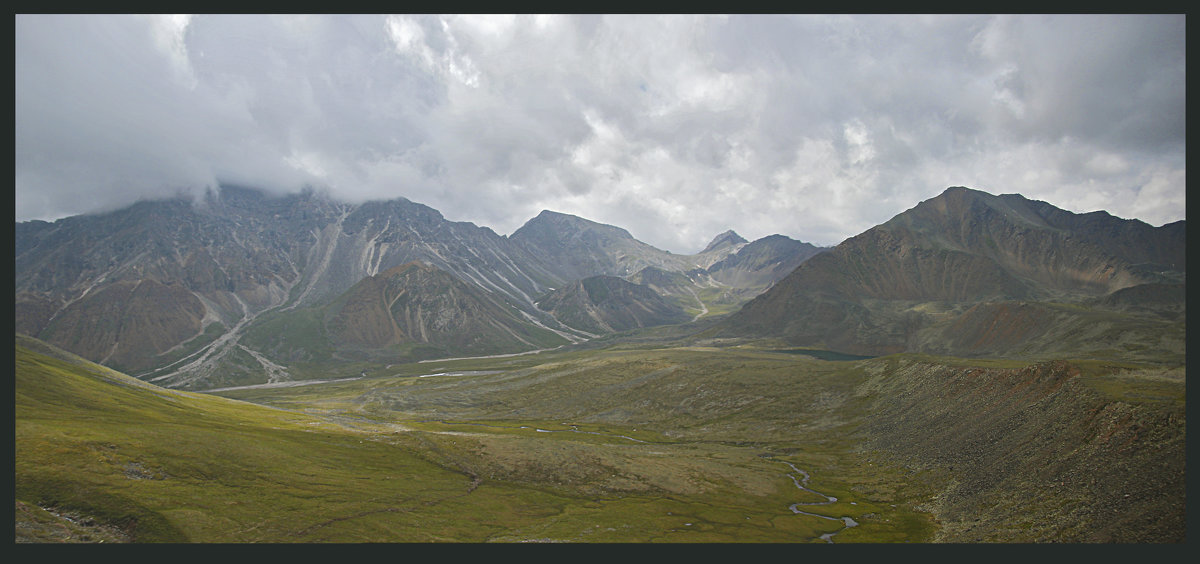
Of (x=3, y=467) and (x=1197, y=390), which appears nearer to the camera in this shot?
(x=3, y=467)

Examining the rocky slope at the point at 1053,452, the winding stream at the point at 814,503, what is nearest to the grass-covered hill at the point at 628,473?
the rocky slope at the point at 1053,452

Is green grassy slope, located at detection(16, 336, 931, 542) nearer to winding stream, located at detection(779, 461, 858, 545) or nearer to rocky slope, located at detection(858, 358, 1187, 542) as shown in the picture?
winding stream, located at detection(779, 461, 858, 545)

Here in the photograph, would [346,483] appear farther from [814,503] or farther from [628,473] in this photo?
[814,503]

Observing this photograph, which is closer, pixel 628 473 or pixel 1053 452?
pixel 1053 452

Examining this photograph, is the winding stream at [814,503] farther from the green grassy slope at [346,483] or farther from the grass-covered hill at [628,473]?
the green grassy slope at [346,483]

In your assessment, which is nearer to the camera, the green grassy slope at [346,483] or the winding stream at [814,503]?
the green grassy slope at [346,483]

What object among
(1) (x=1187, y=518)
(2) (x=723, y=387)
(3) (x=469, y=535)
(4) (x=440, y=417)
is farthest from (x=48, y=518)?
(2) (x=723, y=387)

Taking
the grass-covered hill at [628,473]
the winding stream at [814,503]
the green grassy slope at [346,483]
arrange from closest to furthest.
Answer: the green grassy slope at [346,483]
the grass-covered hill at [628,473]
the winding stream at [814,503]

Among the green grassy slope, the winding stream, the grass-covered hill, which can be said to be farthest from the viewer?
the winding stream

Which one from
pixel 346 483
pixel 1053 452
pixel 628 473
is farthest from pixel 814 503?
pixel 346 483

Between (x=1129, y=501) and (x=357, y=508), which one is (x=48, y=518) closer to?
(x=357, y=508)

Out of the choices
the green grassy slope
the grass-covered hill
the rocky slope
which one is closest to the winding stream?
the grass-covered hill
